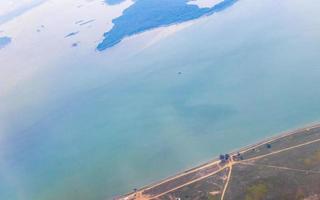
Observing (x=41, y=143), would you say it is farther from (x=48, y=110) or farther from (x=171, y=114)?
(x=171, y=114)

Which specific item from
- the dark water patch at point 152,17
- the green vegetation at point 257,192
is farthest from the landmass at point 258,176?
the dark water patch at point 152,17

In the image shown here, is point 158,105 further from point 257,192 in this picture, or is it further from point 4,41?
point 4,41

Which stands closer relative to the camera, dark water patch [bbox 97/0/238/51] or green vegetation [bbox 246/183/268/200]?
green vegetation [bbox 246/183/268/200]

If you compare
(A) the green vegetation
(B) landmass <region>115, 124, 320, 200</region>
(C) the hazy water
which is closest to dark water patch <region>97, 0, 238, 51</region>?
(C) the hazy water

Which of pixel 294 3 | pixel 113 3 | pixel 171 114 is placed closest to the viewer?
pixel 171 114

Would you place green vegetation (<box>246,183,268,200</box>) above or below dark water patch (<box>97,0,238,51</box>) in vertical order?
below

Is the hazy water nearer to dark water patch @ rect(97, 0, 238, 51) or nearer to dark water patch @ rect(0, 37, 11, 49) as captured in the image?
dark water patch @ rect(97, 0, 238, 51)

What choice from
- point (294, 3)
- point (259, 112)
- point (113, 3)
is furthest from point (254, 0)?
point (259, 112)
